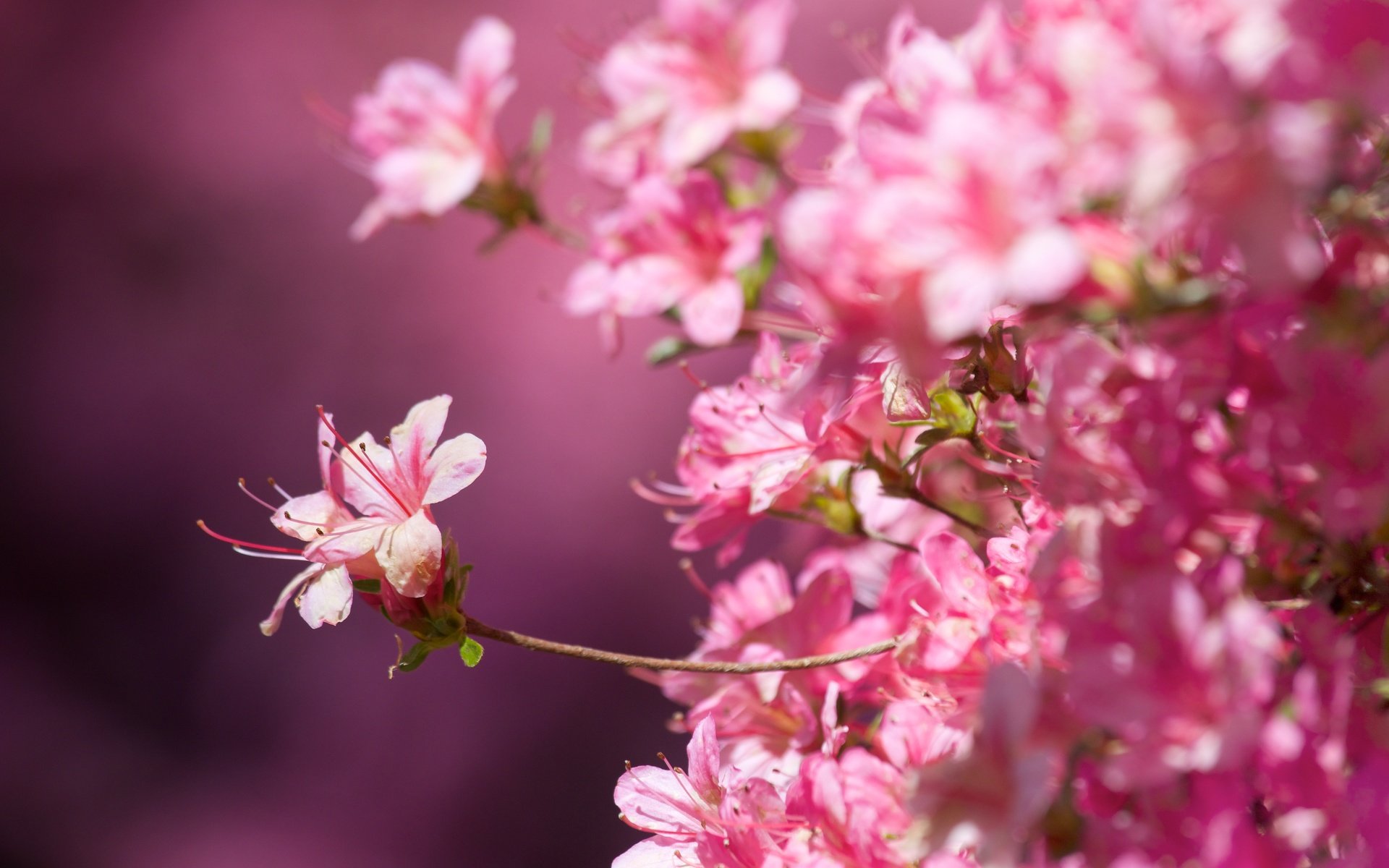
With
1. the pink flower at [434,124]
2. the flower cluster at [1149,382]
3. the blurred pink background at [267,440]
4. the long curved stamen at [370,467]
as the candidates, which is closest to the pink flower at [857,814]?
the flower cluster at [1149,382]

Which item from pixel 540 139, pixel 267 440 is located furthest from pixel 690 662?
pixel 267 440

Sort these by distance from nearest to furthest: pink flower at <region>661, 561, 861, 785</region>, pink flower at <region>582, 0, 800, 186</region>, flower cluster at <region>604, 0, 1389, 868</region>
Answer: flower cluster at <region>604, 0, 1389, 868</region> → pink flower at <region>582, 0, 800, 186</region> → pink flower at <region>661, 561, 861, 785</region>

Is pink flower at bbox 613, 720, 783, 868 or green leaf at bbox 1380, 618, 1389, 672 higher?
green leaf at bbox 1380, 618, 1389, 672

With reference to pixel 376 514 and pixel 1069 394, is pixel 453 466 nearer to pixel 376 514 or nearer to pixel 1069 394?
pixel 376 514

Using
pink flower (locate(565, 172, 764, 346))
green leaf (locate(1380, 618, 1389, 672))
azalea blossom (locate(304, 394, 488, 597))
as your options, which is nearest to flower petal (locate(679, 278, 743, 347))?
pink flower (locate(565, 172, 764, 346))

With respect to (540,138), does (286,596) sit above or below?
below

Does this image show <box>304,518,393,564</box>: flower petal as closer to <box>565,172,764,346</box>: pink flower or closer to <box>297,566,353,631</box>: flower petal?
<box>297,566,353,631</box>: flower petal

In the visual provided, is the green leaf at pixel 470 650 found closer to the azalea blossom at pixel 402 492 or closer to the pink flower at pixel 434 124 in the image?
the azalea blossom at pixel 402 492
